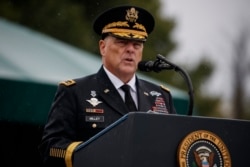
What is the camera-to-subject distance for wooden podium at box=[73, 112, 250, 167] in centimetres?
326

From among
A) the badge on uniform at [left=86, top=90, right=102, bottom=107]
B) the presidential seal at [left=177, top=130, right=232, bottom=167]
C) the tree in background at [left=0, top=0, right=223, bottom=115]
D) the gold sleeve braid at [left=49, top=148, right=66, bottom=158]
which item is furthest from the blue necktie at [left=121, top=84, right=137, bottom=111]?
the tree in background at [left=0, top=0, right=223, bottom=115]

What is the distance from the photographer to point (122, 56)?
13.7 feet

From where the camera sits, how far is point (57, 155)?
12.4ft

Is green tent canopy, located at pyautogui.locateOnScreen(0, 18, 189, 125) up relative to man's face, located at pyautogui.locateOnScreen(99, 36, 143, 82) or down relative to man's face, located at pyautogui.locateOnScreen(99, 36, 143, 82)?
up

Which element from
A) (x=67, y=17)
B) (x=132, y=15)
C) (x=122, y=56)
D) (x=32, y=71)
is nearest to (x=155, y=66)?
(x=122, y=56)

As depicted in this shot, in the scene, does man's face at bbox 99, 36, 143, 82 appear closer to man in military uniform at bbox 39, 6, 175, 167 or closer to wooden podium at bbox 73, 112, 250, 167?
man in military uniform at bbox 39, 6, 175, 167

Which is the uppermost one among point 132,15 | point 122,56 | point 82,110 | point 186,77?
point 132,15

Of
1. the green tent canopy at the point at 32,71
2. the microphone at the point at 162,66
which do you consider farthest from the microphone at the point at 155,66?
the green tent canopy at the point at 32,71

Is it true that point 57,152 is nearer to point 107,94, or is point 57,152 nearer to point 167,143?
point 107,94

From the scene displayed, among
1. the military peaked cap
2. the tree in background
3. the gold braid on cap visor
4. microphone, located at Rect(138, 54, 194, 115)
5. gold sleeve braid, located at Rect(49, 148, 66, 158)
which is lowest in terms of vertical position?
gold sleeve braid, located at Rect(49, 148, 66, 158)

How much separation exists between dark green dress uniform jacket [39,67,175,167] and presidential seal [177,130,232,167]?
688mm

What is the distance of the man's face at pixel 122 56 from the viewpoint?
4.16m

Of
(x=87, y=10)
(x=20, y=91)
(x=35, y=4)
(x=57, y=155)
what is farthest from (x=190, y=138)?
(x=87, y=10)

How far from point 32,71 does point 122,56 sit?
333 centimetres
